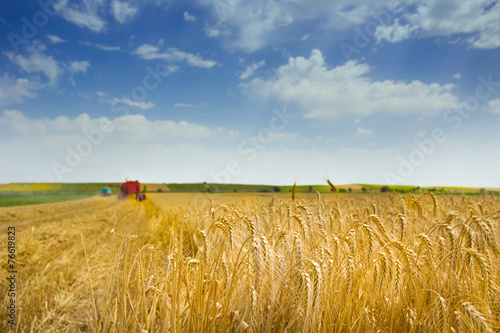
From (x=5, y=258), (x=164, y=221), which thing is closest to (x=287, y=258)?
(x=164, y=221)

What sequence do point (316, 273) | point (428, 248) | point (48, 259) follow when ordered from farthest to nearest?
point (48, 259) < point (428, 248) < point (316, 273)

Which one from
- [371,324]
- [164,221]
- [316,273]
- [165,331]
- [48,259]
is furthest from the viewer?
[164,221]

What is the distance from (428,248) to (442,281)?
40 cm

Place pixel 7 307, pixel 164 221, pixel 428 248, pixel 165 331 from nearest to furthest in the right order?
pixel 165 331, pixel 428 248, pixel 7 307, pixel 164 221

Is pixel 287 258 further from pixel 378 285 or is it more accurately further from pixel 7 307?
pixel 7 307

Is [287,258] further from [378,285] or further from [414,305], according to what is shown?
[414,305]

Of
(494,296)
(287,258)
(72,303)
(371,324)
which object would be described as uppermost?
(287,258)

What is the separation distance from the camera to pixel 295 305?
6.64ft

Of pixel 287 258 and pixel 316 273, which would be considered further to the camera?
pixel 287 258

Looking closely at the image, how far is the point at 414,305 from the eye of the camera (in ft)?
8.25

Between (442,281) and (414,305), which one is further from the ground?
(442,281)

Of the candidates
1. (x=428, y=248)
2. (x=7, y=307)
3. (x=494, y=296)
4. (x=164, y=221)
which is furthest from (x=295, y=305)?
(x=164, y=221)

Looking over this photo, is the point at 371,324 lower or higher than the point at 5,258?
higher

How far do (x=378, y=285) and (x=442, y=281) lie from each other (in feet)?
2.29
